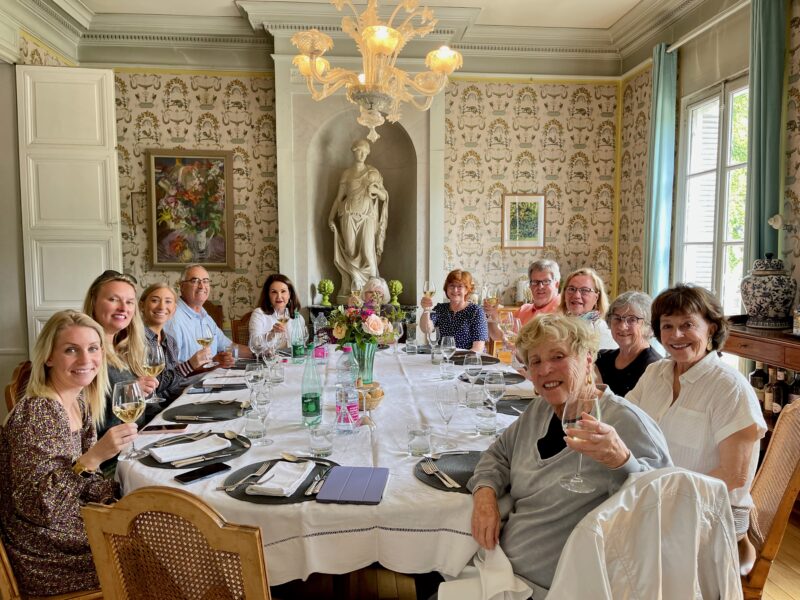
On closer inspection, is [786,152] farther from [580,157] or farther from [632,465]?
[632,465]

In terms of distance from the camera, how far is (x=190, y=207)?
5.46 m

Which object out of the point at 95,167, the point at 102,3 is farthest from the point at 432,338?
the point at 102,3

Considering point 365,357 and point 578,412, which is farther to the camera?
point 365,357

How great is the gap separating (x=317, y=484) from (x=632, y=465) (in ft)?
2.62

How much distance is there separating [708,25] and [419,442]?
4.13 meters

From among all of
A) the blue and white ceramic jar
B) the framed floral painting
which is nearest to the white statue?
the framed floral painting

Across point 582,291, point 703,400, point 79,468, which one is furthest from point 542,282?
point 79,468

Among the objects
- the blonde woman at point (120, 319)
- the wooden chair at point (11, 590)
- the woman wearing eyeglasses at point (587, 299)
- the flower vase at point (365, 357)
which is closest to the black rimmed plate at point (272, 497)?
the wooden chair at point (11, 590)

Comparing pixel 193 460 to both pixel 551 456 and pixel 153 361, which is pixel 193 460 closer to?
pixel 153 361

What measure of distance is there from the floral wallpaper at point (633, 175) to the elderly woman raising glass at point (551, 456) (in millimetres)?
4234

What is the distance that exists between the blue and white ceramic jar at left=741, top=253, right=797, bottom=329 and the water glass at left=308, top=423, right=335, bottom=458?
9.23 ft

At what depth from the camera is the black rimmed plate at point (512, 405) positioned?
7.32ft

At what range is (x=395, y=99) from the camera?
141 inches

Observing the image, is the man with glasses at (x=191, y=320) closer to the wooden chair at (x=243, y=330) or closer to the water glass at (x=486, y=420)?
the wooden chair at (x=243, y=330)
